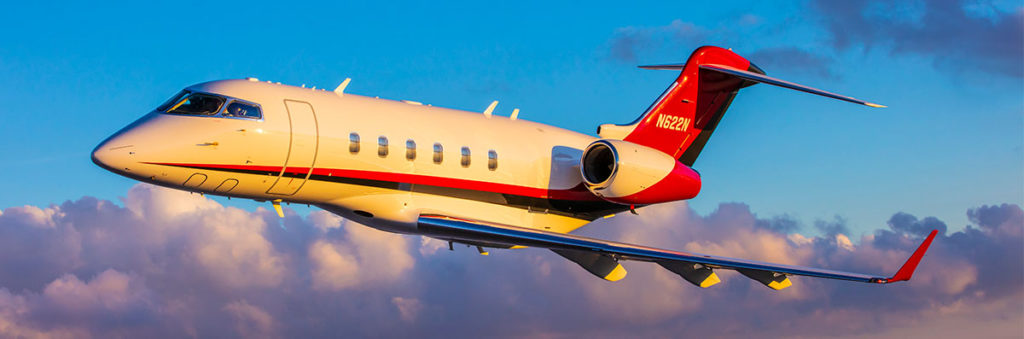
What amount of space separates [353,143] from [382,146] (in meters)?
0.67

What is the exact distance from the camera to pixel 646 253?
21125 mm

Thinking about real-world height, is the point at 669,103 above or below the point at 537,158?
above

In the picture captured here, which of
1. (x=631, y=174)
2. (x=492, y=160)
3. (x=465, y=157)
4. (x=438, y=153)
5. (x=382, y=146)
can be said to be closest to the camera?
(x=382, y=146)

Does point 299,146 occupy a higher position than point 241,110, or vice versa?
point 241,110

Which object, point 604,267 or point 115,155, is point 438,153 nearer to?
point 604,267

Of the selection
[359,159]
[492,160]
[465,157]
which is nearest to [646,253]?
[492,160]

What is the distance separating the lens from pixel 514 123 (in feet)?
82.2

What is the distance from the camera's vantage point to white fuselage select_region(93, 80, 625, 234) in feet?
64.6

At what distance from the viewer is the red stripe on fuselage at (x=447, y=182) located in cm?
2016

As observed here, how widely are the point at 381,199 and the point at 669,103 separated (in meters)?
9.92

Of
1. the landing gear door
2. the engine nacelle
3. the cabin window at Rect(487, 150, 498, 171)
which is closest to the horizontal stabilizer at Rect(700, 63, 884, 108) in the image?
the engine nacelle

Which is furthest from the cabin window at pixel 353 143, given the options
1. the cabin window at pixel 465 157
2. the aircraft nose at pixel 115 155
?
the aircraft nose at pixel 115 155

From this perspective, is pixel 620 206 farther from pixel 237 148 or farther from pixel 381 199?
pixel 237 148

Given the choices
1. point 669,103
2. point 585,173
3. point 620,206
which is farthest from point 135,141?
point 669,103
